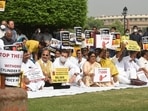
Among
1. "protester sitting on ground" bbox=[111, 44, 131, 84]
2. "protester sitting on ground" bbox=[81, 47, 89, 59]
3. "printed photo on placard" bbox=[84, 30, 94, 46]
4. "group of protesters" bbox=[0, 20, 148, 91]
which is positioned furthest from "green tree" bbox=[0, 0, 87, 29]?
"protester sitting on ground" bbox=[111, 44, 131, 84]

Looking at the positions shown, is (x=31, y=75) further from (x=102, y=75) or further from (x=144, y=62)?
(x=144, y=62)

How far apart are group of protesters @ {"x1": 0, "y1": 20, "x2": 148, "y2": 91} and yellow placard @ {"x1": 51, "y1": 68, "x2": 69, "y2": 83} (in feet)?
0.32

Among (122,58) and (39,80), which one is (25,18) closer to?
(122,58)

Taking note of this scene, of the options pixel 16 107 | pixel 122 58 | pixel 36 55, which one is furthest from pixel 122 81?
pixel 16 107

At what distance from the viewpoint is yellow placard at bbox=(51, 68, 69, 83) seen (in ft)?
45.8

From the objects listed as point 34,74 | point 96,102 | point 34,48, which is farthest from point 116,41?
point 96,102

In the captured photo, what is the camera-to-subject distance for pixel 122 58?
16.3 metres

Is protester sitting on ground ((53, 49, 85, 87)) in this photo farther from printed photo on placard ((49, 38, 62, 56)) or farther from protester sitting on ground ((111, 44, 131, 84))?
protester sitting on ground ((111, 44, 131, 84))

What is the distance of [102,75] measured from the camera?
581 inches

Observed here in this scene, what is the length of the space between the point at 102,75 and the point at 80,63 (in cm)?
96

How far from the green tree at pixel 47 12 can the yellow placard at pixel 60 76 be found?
28.8ft

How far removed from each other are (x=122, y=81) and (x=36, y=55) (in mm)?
2624

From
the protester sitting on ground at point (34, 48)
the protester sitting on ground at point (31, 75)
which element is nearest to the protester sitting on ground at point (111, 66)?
the protester sitting on ground at point (34, 48)

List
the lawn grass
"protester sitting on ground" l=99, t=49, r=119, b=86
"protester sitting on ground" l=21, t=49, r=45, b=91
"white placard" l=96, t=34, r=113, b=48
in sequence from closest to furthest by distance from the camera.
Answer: the lawn grass, "protester sitting on ground" l=21, t=49, r=45, b=91, "protester sitting on ground" l=99, t=49, r=119, b=86, "white placard" l=96, t=34, r=113, b=48
